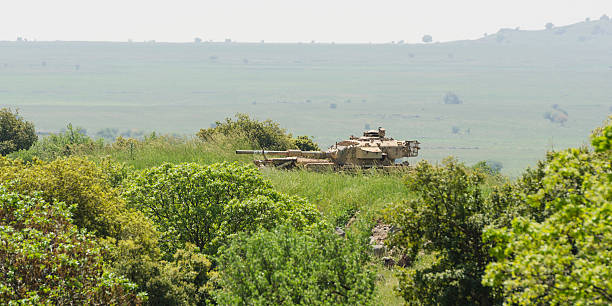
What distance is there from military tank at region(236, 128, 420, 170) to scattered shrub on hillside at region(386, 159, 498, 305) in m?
15.1

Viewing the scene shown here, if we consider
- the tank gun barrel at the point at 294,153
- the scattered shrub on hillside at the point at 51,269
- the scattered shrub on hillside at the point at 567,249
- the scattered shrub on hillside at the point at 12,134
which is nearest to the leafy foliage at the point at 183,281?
the scattered shrub on hillside at the point at 51,269

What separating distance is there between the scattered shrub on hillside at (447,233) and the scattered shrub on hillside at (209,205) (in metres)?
4.18

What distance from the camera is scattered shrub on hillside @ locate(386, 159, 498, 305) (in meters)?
13.2

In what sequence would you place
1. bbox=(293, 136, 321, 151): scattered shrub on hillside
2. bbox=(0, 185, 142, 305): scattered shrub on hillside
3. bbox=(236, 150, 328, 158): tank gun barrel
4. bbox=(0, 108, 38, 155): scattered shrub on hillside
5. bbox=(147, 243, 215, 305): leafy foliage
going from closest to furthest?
bbox=(0, 185, 142, 305): scattered shrub on hillside, bbox=(147, 243, 215, 305): leafy foliage, bbox=(236, 150, 328, 158): tank gun barrel, bbox=(0, 108, 38, 155): scattered shrub on hillside, bbox=(293, 136, 321, 151): scattered shrub on hillside

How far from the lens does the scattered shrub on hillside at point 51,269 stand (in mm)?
12102

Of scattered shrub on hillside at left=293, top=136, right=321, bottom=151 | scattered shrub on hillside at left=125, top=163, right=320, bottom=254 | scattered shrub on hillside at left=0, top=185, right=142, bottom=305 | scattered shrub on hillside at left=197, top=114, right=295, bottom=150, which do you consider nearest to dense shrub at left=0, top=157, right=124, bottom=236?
scattered shrub on hillside at left=125, top=163, right=320, bottom=254

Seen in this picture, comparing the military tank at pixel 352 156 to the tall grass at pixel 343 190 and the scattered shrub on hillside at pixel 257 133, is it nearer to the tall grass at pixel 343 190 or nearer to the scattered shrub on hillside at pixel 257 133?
the tall grass at pixel 343 190

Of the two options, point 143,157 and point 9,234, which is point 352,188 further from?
point 9,234

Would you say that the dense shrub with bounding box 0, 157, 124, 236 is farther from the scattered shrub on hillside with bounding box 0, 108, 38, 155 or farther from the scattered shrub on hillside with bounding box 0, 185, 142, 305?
the scattered shrub on hillside with bounding box 0, 108, 38, 155

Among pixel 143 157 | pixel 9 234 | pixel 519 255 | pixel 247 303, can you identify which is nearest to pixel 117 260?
pixel 9 234

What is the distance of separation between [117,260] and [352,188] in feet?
40.7

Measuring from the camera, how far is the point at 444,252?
13.7 meters

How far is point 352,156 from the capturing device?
29.9 meters

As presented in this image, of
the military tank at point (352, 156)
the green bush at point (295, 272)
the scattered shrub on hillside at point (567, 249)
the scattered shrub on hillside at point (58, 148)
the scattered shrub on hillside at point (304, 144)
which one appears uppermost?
the scattered shrub on hillside at point (567, 249)
